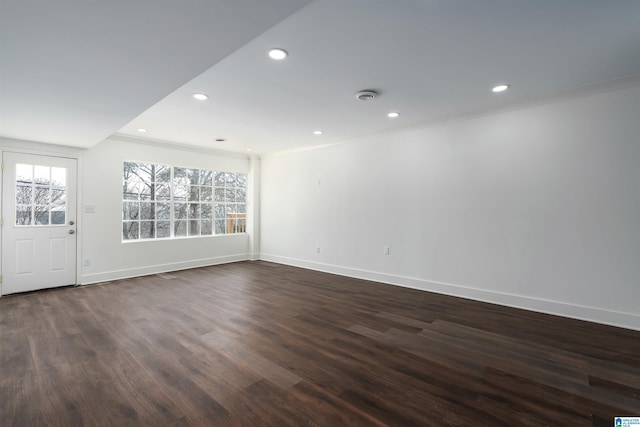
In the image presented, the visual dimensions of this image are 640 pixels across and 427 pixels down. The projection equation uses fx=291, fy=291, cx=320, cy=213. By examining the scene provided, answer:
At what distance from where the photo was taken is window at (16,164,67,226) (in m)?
4.25

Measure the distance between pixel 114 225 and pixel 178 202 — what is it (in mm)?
1185

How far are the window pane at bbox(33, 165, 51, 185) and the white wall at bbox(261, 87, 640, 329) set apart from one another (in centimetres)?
444

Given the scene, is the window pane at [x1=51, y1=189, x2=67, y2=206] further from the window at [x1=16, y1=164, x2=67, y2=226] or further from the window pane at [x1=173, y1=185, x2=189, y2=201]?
the window pane at [x1=173, y1=185, x2=189, y2=201]

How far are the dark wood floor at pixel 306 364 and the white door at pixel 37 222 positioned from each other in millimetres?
501

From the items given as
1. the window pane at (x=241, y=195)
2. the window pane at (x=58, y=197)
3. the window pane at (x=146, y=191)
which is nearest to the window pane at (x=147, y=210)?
the window pane at (x=146, y=191)

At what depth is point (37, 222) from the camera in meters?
4.38

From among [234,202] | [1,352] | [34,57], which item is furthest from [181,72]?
[234,202]

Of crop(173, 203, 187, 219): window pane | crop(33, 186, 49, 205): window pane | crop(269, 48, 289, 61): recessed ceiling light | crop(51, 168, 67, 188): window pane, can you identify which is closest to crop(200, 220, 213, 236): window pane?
crop(173, 203, 187, 219): window pane

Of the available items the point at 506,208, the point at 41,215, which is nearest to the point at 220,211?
the point at 41,215

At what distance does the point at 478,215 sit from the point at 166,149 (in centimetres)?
555

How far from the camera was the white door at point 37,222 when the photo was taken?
4.15 m

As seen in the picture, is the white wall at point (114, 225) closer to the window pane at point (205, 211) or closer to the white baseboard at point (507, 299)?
the window pane at point (205, 211)

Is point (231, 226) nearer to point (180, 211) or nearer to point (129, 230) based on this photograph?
point (180, 211)

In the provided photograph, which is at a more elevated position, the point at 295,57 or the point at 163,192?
the point at 295,57
